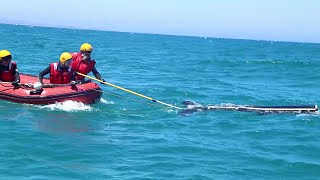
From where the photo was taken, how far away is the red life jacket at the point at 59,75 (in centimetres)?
1538

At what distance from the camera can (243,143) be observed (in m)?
11.8

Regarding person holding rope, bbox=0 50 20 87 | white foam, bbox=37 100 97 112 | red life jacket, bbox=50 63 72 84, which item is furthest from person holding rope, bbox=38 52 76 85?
person holding rope, bbox=0 50 20 87

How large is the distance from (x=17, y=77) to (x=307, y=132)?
8529 mm

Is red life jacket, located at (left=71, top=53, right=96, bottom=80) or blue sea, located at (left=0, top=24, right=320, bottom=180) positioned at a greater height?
red life jacket, located at (left=71, top=53, right=96, bottom=80)

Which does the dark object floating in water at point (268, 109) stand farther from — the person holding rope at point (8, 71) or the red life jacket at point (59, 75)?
the person holding rope at point (8, 71)

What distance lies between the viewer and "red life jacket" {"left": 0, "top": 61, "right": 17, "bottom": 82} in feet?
50.1

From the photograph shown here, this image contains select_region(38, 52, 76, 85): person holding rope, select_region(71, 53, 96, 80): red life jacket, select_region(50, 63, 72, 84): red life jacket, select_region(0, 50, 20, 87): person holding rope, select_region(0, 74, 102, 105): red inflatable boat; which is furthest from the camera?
select_region(71, 53, 96, 80): red life jacket

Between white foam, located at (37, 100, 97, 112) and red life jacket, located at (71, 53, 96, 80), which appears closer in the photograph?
white foam, located at (37, 100, 97, 112)

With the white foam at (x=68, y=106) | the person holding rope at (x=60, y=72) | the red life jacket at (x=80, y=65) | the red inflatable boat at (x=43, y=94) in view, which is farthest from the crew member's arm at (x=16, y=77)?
the red life jacket at (x=80, y=65)

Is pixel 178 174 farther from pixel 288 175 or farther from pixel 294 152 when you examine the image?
pixel 294 152

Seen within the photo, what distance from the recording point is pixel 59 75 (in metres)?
15.4

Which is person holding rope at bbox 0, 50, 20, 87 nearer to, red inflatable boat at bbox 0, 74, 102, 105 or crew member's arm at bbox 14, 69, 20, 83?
crew member's arm at bbox 14, 69, 20, 83

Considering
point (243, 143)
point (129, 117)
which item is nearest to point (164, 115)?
point (129, 117)

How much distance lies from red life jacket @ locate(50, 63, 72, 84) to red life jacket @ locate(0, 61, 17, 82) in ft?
3.72
